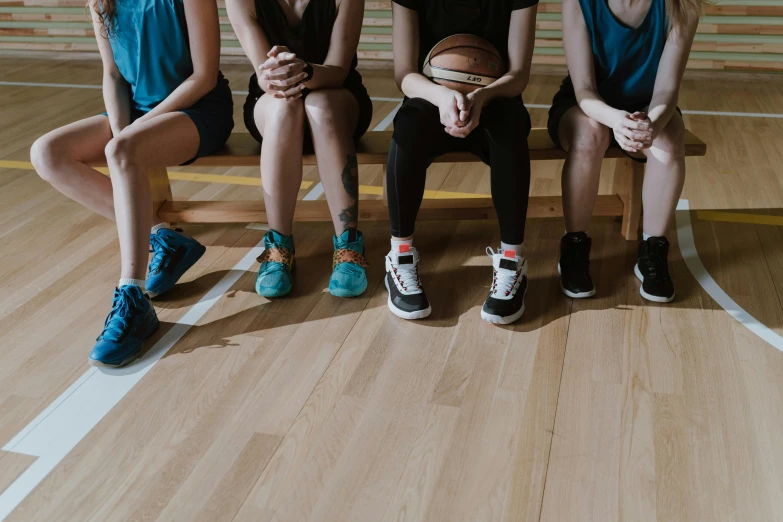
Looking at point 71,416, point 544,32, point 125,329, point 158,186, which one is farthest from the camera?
point 544,32

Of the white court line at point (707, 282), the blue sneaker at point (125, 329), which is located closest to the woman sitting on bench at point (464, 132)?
the white court line at point (707, 282)

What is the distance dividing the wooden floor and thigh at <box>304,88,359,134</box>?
557 mm

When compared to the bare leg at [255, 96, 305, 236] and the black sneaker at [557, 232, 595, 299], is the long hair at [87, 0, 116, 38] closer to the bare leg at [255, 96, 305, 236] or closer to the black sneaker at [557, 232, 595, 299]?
the bare leg at [255, 96, 305, 236]

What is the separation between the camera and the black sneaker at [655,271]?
249cm

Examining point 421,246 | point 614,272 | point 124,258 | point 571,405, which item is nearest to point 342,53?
point 421,246

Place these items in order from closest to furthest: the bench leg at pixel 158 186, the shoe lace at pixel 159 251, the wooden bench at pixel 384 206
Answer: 1. the shoe lace at pixel 159 251
2. the wooden bench at pixel 384 206
3. the bench leg at pixel 158 186

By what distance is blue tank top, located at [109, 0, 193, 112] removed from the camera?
2604mm

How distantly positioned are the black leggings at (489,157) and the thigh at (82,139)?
3.55 feet

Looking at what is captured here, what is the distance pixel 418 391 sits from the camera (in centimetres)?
208

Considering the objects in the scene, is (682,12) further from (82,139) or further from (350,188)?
(82,139)

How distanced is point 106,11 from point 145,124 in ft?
1.49

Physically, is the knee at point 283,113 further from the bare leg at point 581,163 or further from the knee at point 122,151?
the bare leg at point 581,163

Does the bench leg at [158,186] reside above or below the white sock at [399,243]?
below

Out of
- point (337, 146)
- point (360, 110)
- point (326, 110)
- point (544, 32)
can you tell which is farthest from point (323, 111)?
point (544, 32)
